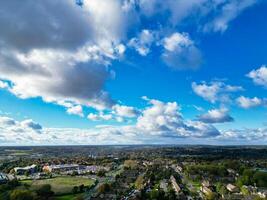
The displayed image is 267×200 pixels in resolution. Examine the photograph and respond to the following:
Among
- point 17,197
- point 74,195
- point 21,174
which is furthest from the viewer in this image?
point 21,174

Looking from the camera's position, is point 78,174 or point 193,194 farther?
point 78,174

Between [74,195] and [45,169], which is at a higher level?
[45,169]

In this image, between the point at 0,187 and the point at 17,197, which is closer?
the point at 17,197

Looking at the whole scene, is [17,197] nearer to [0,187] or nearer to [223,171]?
[0,187]

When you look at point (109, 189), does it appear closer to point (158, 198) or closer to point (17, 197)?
point (158, 198)

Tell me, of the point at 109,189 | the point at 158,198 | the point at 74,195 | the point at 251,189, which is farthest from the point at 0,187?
the point at 251,189

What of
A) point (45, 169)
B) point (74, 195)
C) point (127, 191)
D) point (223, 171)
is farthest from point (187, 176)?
point (45, 169)

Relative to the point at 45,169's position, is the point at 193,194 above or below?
below

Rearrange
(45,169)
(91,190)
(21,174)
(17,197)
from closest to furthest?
(17,197) → (91,190) → (21,174) → (45,169)

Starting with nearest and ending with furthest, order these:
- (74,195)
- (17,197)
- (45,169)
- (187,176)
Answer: (17,197), (74,195), (187,176), (45,169)
